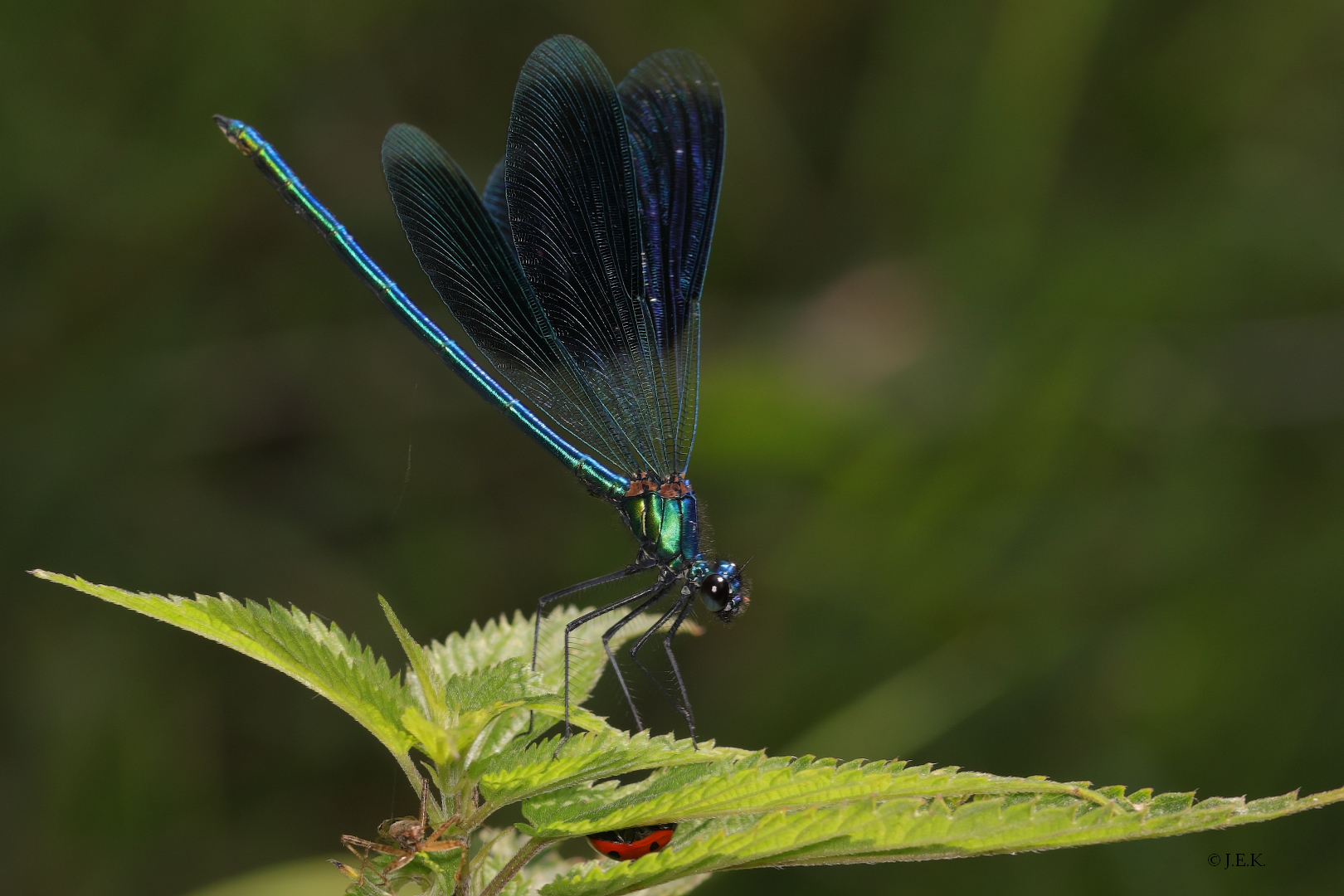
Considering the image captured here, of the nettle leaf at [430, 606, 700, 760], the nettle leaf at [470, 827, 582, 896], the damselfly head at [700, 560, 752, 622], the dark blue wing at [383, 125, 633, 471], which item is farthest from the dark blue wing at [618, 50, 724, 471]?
the nettle leaf at [470, 827, 582, 896]

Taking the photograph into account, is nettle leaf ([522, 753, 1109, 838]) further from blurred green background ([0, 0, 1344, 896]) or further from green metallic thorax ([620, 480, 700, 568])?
blurred green background ([0, 0, 1344, 896])

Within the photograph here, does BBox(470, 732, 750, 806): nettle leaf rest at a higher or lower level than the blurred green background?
lower

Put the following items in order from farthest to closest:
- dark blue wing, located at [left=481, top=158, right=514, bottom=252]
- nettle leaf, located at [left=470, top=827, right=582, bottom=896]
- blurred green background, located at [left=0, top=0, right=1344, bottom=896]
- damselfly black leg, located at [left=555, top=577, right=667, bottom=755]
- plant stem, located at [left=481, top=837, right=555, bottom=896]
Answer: blurred green background, located at [left=0, top=0, right=1344, bottom=896], dark blue wing, located at [left=481, top=158, right=514, bottom=252], damselfly black leg, located at [left=555, top=577, right=667, bottom=755], nettle leaf, located at [left=470, top=827, right=582, bottom=896], plant stem, located at [left=481, top=837, right=555, bottom=896]

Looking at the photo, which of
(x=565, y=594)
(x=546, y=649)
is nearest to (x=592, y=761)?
(x=546, y=649)

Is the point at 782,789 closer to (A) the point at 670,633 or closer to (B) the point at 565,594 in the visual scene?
(B) the point at 565,594

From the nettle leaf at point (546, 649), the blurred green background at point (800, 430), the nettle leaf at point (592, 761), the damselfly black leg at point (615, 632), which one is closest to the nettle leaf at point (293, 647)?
the nettle leaf at point (592, 761)

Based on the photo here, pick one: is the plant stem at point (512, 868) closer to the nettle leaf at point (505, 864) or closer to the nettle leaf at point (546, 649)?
the nettle leaf at point (505, 864)
